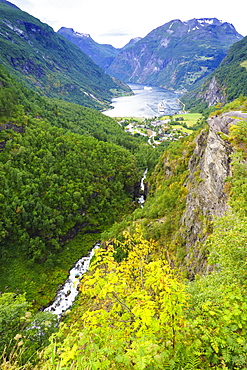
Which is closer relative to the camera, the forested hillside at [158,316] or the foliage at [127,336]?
the foliage at [127,336]

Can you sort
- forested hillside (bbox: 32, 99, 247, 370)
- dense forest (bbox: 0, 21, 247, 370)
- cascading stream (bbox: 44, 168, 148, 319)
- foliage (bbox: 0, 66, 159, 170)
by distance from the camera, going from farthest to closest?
1. foliage (bbox: 0, 66, 159, 170)
2. cascading stream (bbox: 44, 168, 148, 319)
3. dense forest (bbox: 0, 21, 247, 370)
4. forested hillside (bbox: 32, 99, 247, 370)

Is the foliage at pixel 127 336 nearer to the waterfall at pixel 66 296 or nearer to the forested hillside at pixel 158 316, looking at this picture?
the forested hillside at pixel 158 316

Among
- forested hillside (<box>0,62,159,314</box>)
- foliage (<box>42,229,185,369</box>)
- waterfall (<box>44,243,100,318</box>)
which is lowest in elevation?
waterfall (<box>44,243,100,318</box>)

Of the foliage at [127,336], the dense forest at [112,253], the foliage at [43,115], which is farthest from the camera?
the foliage at [43,115]

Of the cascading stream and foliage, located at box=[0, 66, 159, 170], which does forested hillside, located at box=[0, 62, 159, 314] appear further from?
the cascading stream

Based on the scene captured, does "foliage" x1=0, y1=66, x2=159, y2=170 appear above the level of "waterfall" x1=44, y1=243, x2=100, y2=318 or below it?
above

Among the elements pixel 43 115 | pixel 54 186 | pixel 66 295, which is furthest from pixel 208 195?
pixel 43 115

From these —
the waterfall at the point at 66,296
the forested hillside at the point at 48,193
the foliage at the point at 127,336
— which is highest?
the foliage at the point at 127,336

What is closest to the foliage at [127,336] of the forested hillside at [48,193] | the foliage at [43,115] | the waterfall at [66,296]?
the waterfall at [66,296]

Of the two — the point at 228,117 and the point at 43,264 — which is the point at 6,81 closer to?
the point at 43,264

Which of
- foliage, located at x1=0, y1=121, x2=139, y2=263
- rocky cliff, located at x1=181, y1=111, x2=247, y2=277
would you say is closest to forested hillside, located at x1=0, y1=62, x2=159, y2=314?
foliage, located at x1=0, y1=121, x2=139, y2=263
